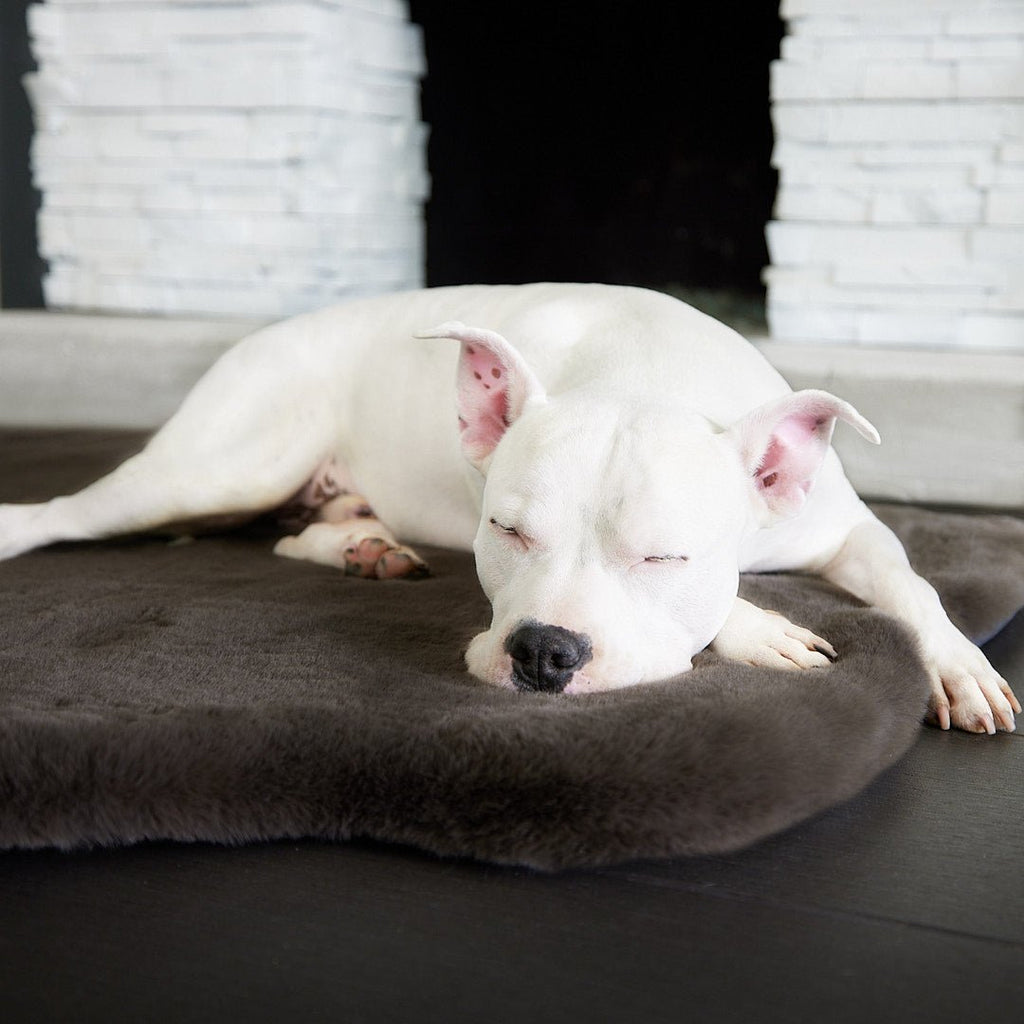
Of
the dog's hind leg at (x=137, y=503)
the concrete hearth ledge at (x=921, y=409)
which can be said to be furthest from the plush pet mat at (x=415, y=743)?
the concrete hearth ledge at (x=921, y=409)

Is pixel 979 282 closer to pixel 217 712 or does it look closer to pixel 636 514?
pixel 636 514

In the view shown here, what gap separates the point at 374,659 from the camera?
5.56 ft

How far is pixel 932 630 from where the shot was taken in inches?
68.7

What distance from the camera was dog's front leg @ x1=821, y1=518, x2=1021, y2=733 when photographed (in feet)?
5.42

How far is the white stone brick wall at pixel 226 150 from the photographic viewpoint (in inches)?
129

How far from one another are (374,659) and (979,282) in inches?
70.5

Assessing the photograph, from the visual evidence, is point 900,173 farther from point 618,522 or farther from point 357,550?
point 618,522

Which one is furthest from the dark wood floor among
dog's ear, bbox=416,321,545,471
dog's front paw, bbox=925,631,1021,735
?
dog's ear, bbox=416,321,545,471

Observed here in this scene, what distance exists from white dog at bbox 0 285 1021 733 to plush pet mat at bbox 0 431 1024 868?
8 cm

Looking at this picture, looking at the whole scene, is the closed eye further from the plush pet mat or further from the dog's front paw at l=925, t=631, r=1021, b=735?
the dog's front paw at l=925, t=631, r=1021, b=735

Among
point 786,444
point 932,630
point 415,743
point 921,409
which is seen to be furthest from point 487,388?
point 921,409

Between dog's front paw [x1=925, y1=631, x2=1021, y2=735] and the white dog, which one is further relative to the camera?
dog's front paw [x1=925, y1=631, x2=1021, y2=735]

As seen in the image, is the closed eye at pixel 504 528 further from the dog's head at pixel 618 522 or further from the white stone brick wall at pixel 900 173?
the white stone brick wall at pixel 900 173

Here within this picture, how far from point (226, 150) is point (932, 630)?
7.53ft
